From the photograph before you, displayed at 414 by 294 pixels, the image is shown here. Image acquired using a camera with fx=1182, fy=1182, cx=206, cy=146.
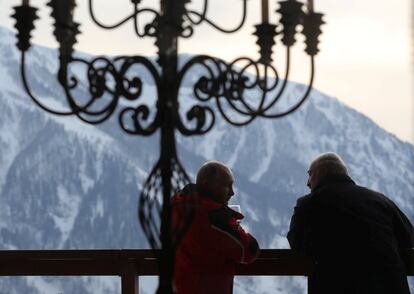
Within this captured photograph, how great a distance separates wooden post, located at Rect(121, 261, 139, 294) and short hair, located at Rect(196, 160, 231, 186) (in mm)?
872

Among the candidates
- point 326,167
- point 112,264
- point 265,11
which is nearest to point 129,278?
point 112,264

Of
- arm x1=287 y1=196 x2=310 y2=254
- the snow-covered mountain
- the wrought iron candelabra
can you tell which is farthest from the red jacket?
the snow-covered mountain

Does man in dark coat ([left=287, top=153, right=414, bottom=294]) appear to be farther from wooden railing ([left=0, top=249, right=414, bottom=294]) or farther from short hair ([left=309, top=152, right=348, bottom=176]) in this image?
wooden railing ([left=0, top=249, right=414, bottom=294])

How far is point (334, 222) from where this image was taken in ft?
13.9

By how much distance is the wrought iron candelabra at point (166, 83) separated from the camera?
274 centimetres

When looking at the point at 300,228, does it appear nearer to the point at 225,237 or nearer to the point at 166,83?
the point at 225,237

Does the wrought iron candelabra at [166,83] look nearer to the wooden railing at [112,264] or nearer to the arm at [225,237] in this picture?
the arm at [225,237]

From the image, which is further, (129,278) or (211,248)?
(129,278)

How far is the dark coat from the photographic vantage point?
13.8 ft

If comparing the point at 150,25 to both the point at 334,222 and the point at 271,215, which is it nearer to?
the point at 334,222

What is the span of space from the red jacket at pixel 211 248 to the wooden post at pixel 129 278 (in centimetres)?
74

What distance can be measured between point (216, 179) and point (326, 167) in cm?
50

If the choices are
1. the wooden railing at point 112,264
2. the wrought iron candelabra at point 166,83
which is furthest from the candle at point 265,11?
the wooden railing at point 112,264

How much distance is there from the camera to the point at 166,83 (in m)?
2.72
